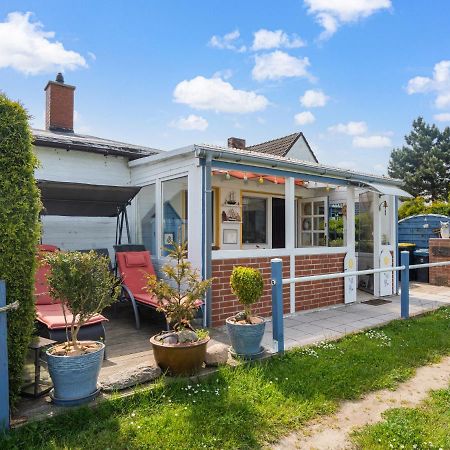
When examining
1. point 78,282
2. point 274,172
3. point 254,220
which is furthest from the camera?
→ point 254,220

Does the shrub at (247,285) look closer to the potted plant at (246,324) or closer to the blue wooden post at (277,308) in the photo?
the potted plant at (246,324)

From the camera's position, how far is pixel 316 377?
4543 millimetres

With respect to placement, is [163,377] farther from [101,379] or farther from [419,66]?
[419,66]

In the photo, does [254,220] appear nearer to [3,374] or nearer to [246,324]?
[246,324]

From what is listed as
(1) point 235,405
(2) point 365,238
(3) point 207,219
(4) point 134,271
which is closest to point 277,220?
(2) point 365,238

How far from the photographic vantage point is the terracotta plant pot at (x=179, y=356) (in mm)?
4203

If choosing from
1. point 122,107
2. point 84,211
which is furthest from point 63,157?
point 122,107

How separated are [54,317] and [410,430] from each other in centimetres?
444

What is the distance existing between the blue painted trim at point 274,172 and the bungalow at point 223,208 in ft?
0.06

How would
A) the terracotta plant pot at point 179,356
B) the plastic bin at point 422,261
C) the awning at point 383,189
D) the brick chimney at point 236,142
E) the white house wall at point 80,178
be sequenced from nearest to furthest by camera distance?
the terracotta plant pot at point 179,356
the white house wall at point 80,178
the awning at point 383,189
the plastic bin at point 422,261
the brick chimney at point 236,142

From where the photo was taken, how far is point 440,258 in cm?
1219

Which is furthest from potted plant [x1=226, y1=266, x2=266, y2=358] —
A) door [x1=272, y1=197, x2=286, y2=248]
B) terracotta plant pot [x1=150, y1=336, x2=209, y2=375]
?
door [x1=272, y1=197, x2=286, y2=248]

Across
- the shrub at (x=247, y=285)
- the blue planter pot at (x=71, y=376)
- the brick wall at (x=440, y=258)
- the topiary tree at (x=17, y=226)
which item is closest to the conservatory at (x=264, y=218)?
the shrub at (x=247, y=285)

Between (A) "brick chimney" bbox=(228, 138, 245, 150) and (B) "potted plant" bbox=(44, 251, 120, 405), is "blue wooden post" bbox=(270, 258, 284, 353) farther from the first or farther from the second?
(A) "brick chimney" bbox=(228, 138, 245, 150)
